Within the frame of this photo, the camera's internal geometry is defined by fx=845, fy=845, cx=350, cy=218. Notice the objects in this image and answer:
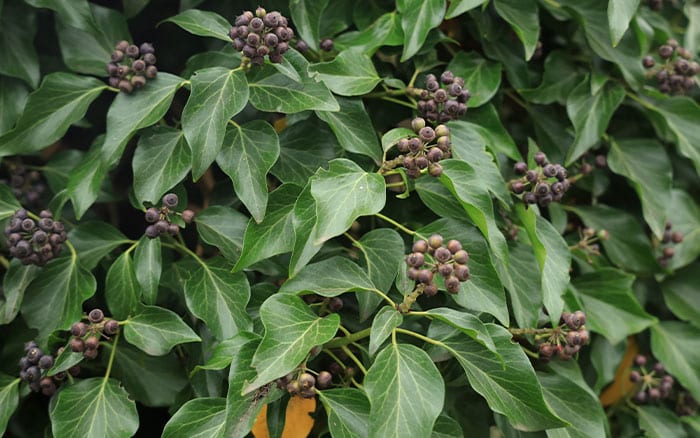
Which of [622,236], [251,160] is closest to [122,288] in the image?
[251,160]

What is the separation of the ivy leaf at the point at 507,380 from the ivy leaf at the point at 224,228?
325mm

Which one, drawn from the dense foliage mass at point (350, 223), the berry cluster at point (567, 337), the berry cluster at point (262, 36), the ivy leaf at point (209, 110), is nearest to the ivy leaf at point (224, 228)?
the dense foliage mass at point (350, 223)

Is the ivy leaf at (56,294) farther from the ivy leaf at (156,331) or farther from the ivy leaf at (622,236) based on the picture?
the ivy leaf at (622,236)

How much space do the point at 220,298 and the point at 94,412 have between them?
8.6 inches

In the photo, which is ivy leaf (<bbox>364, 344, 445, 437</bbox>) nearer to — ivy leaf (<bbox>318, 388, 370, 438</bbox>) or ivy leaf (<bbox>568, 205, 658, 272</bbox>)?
ivy leaf (<bbox>318, 388, 370, 438</bbox>)

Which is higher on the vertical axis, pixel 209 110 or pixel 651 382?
pixel 209 110

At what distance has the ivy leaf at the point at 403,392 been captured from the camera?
93cm

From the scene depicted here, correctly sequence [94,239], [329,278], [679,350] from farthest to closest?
[679,350] < [94,239] < [329,278]

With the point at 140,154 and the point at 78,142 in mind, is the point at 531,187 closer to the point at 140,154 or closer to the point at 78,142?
the point at 140,154

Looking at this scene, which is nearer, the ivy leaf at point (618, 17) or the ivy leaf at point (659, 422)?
the ivy leaf at point (618, 17)

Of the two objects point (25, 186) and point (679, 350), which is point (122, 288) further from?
point (679, 350)

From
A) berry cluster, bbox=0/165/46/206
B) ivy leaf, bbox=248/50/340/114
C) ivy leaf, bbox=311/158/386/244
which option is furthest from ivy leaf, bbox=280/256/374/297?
berry cluster, bbox=0/165/46/206

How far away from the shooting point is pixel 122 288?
3.89 feet

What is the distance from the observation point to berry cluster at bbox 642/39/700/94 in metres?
1.47
